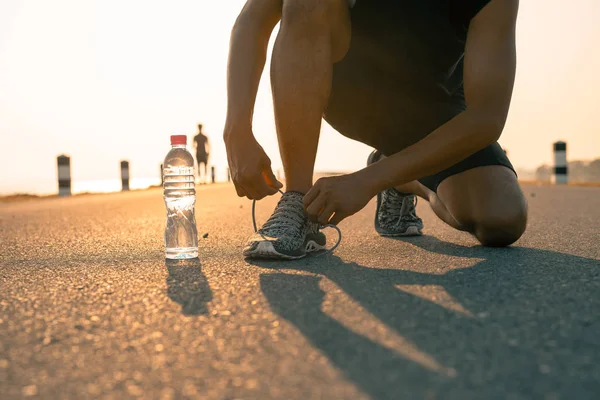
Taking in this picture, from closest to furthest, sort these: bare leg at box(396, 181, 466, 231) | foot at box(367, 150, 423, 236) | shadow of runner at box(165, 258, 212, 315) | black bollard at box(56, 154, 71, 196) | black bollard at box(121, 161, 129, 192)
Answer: shadow of runner at box(165, 258, 212, 315) < bare leg at box(396, 181, 466, 231) < foot at box(367, 150, 423, 236) < black bollard at box(56, 154, 71, 196) < black bollard at box(121, 161, 129, 192)

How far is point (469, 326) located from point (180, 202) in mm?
1603

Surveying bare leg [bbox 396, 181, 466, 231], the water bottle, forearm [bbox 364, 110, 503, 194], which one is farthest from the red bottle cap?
bare leg [bbox 396, 181, 466, 231]

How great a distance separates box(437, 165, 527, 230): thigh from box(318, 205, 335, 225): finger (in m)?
0.70

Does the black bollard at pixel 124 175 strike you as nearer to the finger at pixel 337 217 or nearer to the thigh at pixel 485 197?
the thigh at pixel 485 197

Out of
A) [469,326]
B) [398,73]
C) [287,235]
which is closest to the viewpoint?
[469,326]

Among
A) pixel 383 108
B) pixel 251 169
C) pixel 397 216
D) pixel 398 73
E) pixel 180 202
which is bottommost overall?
pixel 397 216

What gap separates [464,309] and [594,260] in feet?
2.74

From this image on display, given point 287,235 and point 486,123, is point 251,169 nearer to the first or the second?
point 287,235

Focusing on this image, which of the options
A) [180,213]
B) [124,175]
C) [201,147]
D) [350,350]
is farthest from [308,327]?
[201,147]

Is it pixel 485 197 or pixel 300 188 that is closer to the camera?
pixel 300 188

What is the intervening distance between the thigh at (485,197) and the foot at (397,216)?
0.28 metres

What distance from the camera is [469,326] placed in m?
1.03

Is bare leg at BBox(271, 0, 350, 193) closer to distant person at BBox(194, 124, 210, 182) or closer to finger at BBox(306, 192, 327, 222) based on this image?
finger at BBox(306, 192, 327, 222)

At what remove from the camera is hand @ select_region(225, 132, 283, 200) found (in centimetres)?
186
